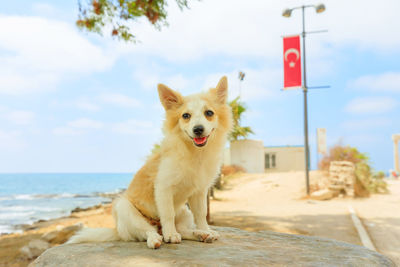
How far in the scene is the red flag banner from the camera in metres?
12.9

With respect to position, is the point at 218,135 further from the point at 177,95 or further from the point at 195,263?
the point at 195,263

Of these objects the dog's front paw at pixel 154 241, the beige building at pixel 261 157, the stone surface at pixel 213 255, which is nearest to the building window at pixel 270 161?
the beige building at pixel 261 157

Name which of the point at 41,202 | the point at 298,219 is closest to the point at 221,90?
the point at 298,219

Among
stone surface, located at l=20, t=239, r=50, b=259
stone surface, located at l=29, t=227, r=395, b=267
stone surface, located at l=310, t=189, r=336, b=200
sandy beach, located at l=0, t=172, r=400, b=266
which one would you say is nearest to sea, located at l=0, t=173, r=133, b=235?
sandy beach, located at l=0, t=172, r=400, b=266

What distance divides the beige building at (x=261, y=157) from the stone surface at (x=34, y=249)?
16159 mm

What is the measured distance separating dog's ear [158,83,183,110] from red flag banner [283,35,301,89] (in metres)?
11.1

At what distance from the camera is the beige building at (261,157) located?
69.9 feet

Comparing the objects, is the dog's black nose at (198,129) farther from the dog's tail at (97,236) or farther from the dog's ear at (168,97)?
the dog's tail at (97,236)

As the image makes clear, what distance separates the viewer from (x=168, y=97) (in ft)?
8.84

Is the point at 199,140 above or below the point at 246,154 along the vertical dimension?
below

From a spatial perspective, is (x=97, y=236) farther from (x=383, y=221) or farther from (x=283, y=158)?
(x=283, y=158)

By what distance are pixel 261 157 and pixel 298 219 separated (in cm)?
1427

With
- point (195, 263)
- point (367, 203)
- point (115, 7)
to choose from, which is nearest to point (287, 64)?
point (367, 203)

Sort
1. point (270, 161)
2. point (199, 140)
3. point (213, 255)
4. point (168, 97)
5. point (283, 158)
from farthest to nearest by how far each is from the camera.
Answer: point (270, 161) < point (283, 158) < point (168, 97) < point (199, 140) < point (213, 255)
